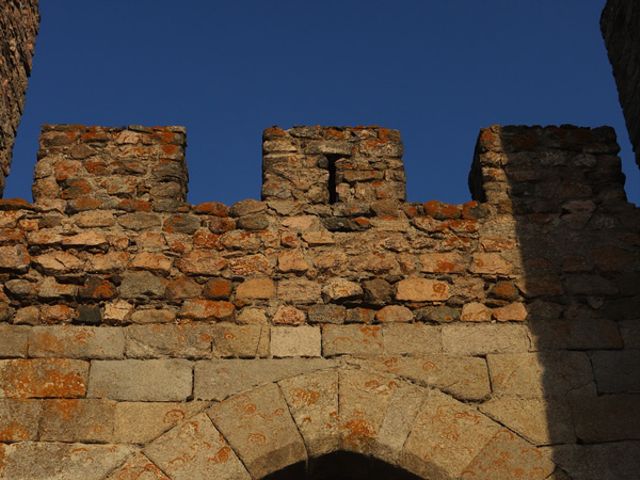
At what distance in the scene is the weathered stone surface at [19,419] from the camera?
3924 millimetres

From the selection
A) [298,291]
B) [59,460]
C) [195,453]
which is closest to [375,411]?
[298,291]

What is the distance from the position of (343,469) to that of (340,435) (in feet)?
0.86

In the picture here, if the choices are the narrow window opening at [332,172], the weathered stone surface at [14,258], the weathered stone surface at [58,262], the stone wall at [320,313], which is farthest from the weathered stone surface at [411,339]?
the weathered stone surface at [14,258]

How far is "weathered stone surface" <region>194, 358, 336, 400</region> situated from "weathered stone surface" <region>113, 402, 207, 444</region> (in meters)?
0.10

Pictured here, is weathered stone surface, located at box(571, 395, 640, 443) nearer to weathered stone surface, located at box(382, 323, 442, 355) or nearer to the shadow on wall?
the shadow on wall

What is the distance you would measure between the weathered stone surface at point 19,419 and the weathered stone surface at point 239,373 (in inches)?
33.0

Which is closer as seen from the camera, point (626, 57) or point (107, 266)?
point (107, 266)

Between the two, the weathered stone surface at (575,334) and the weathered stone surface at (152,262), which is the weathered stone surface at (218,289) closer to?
the weathered stone surface at (152,262)

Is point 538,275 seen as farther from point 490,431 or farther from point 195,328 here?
point 195,328

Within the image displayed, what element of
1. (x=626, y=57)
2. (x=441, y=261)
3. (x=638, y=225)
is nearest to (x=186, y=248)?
(x=441, y=261)

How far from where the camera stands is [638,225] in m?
4.77

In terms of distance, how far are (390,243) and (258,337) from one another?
1.02 meters

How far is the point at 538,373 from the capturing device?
422 centimetres

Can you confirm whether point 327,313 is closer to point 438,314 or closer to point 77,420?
point 438,314
